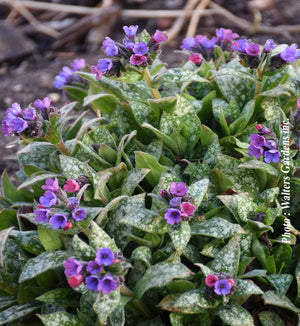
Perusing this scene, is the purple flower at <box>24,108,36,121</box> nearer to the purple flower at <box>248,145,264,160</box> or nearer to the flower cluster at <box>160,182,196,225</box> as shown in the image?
the flower cluster at <box>160,182,196,225</box>

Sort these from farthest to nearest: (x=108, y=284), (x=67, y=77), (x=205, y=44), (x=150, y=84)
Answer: (x=67, y=77)
(x=205, y=44)
(x=150, y=84)
(x=108, y=284)

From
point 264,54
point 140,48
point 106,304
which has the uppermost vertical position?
point 140,48

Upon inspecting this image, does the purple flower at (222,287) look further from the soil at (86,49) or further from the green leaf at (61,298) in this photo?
the soil at (86,49)

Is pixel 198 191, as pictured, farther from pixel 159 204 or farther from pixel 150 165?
pixel 150 165

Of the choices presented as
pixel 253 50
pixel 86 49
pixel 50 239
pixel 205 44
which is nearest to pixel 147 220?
pixel 50 239

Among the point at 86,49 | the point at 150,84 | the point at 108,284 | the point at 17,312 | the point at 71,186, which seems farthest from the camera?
the point at 86,49

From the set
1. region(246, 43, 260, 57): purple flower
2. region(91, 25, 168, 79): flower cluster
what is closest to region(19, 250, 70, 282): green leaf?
region(91, 25, 168, 79): flower cluster

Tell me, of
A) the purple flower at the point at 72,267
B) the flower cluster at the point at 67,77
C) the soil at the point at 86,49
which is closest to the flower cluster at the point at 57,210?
the purple flower at the point at 72,267
